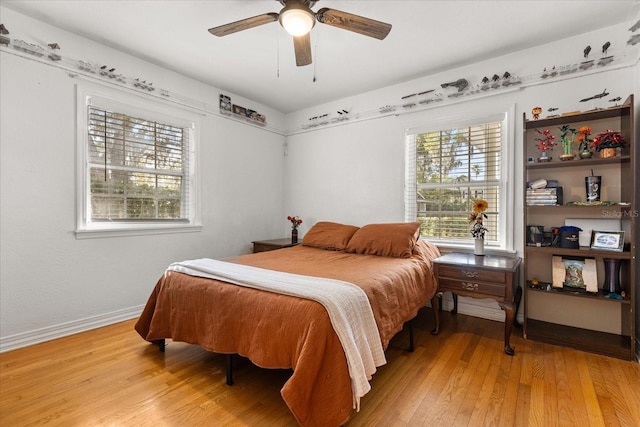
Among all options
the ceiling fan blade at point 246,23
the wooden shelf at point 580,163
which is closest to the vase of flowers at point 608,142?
the wooden shelf at point 580,163

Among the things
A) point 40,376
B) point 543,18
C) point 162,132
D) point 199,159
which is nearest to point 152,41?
point 162,132

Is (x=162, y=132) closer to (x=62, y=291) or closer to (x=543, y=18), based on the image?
(x=62, y=291)

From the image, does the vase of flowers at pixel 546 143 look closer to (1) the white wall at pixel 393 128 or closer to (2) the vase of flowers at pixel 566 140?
(2) the vase of flowers at pixel 566 140

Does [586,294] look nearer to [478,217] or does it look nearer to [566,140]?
[478,217]

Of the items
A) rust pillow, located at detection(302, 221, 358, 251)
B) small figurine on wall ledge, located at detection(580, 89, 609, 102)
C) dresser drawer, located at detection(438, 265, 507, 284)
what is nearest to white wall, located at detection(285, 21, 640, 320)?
small figurine on wall ledge, located at detection(580, 89, 609, 102)

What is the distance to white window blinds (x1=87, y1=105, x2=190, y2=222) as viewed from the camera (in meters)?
2.78

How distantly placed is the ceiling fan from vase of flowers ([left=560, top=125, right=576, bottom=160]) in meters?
1.75

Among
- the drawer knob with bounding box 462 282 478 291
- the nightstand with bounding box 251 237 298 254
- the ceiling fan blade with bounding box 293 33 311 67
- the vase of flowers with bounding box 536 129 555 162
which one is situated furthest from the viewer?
the nightstand with bounding box 251 237 298 254

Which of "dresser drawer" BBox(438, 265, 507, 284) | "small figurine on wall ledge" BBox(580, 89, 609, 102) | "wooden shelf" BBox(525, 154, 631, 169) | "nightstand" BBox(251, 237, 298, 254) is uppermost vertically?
"small figurine on wall ledge" BBox(580, 89, 609, 102)

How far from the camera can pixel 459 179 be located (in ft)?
10.4

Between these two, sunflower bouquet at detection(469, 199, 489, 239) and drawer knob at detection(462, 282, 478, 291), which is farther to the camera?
sunflower bouquet at detection(469, 199, 489, 239)

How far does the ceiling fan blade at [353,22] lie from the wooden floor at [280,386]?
2228mm

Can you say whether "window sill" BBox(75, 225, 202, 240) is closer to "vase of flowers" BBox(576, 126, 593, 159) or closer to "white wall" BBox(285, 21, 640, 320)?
"white wall" BBox(285, 21, 640, 320)

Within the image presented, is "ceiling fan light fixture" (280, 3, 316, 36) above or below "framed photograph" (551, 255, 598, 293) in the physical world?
above
